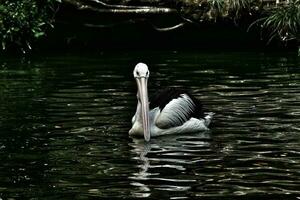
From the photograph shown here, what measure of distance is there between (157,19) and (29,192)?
745 inches

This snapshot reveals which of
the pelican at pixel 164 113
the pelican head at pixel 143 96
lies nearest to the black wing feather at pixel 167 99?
the pelican at pixel 164 113

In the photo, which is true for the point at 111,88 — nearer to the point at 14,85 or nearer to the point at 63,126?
the point at 14,85

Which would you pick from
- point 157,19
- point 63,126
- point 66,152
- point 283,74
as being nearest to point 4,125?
point 63,126

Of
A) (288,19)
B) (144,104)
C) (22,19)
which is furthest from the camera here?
(22,19)

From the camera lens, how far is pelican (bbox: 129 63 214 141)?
36.2ft

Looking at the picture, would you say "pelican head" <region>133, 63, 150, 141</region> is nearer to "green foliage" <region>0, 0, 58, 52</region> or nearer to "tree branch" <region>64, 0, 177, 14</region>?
"green foliage" <region>0, 0, 58, 52</region>

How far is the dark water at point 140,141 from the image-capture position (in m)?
7.89

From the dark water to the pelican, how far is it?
160 millimetres

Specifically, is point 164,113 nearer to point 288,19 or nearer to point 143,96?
point 143,96

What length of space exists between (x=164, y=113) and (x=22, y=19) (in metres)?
14.4

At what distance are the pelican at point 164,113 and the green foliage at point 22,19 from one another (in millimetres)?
→ 13707

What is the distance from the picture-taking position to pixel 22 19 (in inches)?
984

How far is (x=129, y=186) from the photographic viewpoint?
26.0ft

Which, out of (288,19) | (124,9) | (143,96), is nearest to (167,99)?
(143,96)
